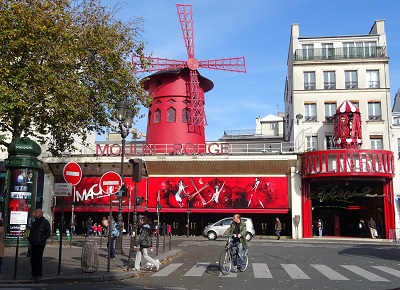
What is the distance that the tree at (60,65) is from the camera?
1689 cm

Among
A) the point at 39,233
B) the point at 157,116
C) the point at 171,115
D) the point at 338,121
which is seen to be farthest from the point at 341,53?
the point at 39,233

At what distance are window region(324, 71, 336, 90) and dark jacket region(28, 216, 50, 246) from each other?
90.0 feet

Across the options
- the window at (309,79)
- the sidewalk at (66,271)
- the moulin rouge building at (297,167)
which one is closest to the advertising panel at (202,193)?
the moulin rouge building at (297,167)

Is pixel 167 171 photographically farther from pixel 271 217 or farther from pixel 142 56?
pixel 142 56

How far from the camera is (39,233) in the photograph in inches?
418

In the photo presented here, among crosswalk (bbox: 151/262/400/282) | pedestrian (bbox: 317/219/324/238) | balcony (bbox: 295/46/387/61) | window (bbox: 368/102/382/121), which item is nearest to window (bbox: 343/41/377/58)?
balcony (bbox: 295/46/387/61)

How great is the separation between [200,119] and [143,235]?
81.4 feet

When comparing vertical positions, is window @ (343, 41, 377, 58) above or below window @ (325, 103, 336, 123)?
above

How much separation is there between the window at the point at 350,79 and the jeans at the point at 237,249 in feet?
81.7

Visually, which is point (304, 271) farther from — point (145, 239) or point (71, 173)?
point (71, 173)

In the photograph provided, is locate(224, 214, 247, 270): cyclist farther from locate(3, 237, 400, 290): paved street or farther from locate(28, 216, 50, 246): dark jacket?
locate(28, 216, 50, 246): dark jacket

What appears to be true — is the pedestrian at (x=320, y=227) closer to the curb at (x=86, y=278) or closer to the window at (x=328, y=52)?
the window at (x=328, y=52)

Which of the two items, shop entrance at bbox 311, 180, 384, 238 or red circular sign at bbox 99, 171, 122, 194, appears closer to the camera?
red circular sign at bbox 99, 171, 122, 194

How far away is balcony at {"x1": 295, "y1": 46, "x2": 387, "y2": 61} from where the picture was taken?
113ft
